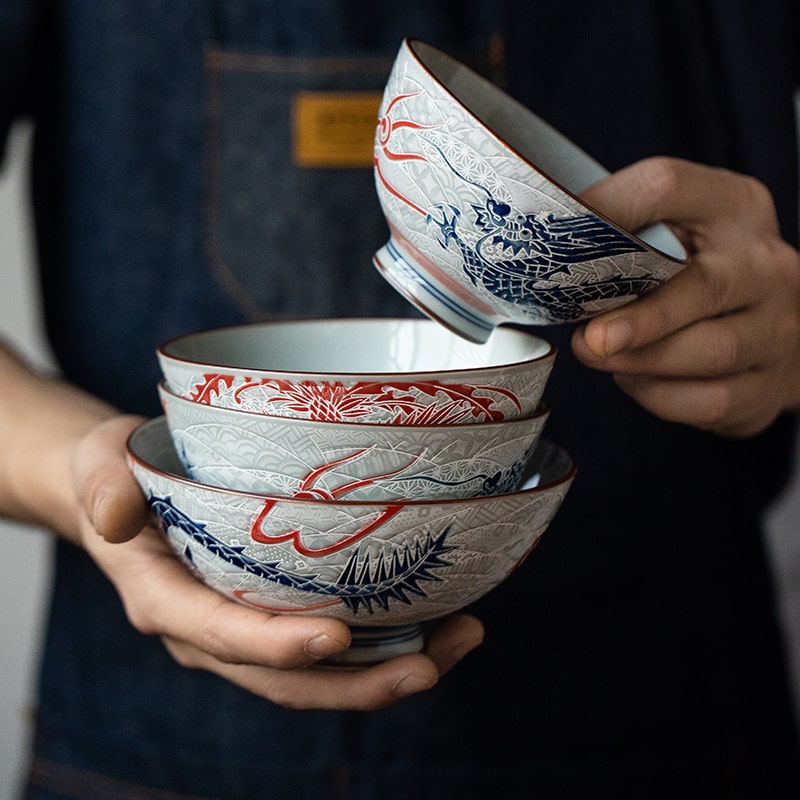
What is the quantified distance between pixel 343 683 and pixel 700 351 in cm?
34

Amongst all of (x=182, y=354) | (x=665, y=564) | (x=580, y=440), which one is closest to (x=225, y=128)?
(x=182, y=354)

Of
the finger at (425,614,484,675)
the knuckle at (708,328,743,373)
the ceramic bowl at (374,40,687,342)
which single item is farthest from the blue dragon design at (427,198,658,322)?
the finger at (425,614,484,675)

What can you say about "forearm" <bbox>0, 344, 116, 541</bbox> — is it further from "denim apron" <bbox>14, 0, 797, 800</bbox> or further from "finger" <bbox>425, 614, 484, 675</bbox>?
"finger" <bbox>425, 614, 484, 675</bbox>

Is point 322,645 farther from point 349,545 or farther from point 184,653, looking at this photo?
point 184,653

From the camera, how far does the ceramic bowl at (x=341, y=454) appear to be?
55cm

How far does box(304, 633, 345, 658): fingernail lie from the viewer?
55cm

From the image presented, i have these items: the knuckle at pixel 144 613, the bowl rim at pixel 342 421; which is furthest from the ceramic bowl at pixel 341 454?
the knuckle at pixel 144 613

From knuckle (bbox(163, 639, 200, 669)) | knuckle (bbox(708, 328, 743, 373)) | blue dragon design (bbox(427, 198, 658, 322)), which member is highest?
blue dragon design (bbox(427, 198, 658, 322))

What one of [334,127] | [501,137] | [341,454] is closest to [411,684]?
[341,454]

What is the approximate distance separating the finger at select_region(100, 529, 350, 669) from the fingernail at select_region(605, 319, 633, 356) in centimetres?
24

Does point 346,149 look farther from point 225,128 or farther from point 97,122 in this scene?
point 97,122

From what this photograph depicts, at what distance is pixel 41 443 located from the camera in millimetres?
802

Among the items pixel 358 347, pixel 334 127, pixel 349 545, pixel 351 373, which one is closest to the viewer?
pixel 349 545

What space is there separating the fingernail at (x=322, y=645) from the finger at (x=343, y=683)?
61 mm
